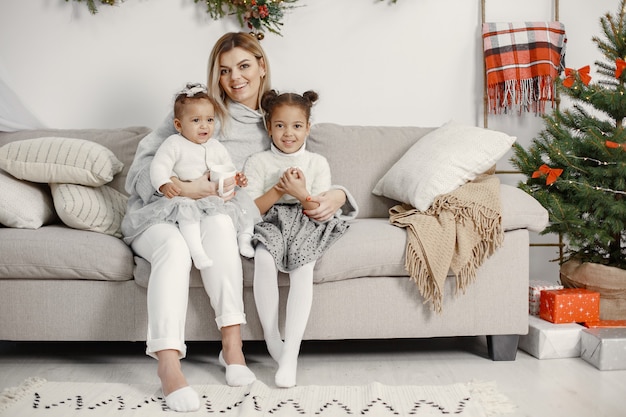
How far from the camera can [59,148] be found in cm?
233

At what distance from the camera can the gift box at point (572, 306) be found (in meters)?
2.33

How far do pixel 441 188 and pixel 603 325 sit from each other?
718 millimetres

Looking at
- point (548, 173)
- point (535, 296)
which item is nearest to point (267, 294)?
point (535, 296)

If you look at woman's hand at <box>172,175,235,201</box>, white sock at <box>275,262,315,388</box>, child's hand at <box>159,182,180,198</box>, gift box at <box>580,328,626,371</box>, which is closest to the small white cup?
woman's hand at <box>172,175,235,201</box>

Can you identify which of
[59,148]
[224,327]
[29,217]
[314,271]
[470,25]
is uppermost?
[470,25]

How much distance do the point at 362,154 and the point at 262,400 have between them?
3.83 ft

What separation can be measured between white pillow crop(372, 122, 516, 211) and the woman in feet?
0.70

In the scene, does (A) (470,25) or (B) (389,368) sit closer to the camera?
(B) (389,368)

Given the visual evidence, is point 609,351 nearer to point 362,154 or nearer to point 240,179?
point 362,154

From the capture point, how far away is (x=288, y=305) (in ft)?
6.74

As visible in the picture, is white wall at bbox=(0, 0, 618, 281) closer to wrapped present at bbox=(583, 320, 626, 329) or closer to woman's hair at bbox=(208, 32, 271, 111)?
woman's hair at bbox=(208, 32, 271, 111)

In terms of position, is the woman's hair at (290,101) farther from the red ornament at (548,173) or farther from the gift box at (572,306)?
the gift box at (572,306)

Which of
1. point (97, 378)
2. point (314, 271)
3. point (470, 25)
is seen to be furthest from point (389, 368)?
point (470, 25)

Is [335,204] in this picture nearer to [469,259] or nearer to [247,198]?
[247,198]
